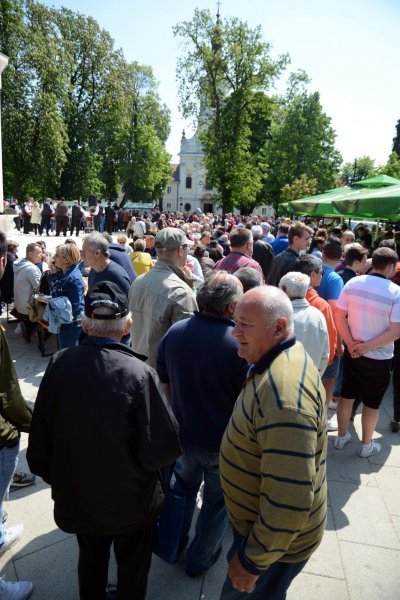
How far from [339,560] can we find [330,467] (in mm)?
1139

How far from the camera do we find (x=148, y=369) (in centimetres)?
191

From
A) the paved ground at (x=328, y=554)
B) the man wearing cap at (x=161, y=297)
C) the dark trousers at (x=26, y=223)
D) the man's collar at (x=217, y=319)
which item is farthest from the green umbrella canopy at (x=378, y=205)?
the dark trousers at (x=26, y=223)

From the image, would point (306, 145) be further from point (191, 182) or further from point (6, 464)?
point (191, 182)

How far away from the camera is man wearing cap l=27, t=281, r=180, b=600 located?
6.03 ft

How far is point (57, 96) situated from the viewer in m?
29.2

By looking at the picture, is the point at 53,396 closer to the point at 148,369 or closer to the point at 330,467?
the point at 148,369

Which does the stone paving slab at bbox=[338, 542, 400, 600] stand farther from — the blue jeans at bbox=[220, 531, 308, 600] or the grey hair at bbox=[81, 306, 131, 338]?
the grey hair at bbox=[81, 306, 131, 338]

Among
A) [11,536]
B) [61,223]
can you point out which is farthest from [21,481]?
[61,223]

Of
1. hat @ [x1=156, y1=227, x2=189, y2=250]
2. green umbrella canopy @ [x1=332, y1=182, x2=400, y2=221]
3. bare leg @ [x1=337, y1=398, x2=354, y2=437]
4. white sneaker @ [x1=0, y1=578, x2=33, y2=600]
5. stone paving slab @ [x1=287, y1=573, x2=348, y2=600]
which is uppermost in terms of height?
green umbrella canopy @ [x1=332, y1=182, x2=400, y2=221]

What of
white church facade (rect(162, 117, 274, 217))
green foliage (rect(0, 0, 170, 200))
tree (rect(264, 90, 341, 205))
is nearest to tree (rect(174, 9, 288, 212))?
green foliage (rect(0, 0, 170, 200))

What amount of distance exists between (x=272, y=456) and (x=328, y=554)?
1.90m

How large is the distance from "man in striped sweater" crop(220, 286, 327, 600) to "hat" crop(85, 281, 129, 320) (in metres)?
0.58

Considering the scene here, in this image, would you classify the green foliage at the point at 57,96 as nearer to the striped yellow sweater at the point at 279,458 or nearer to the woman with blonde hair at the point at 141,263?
the woman with blonde hair at the point at 141,263

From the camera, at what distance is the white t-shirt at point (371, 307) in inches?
146
